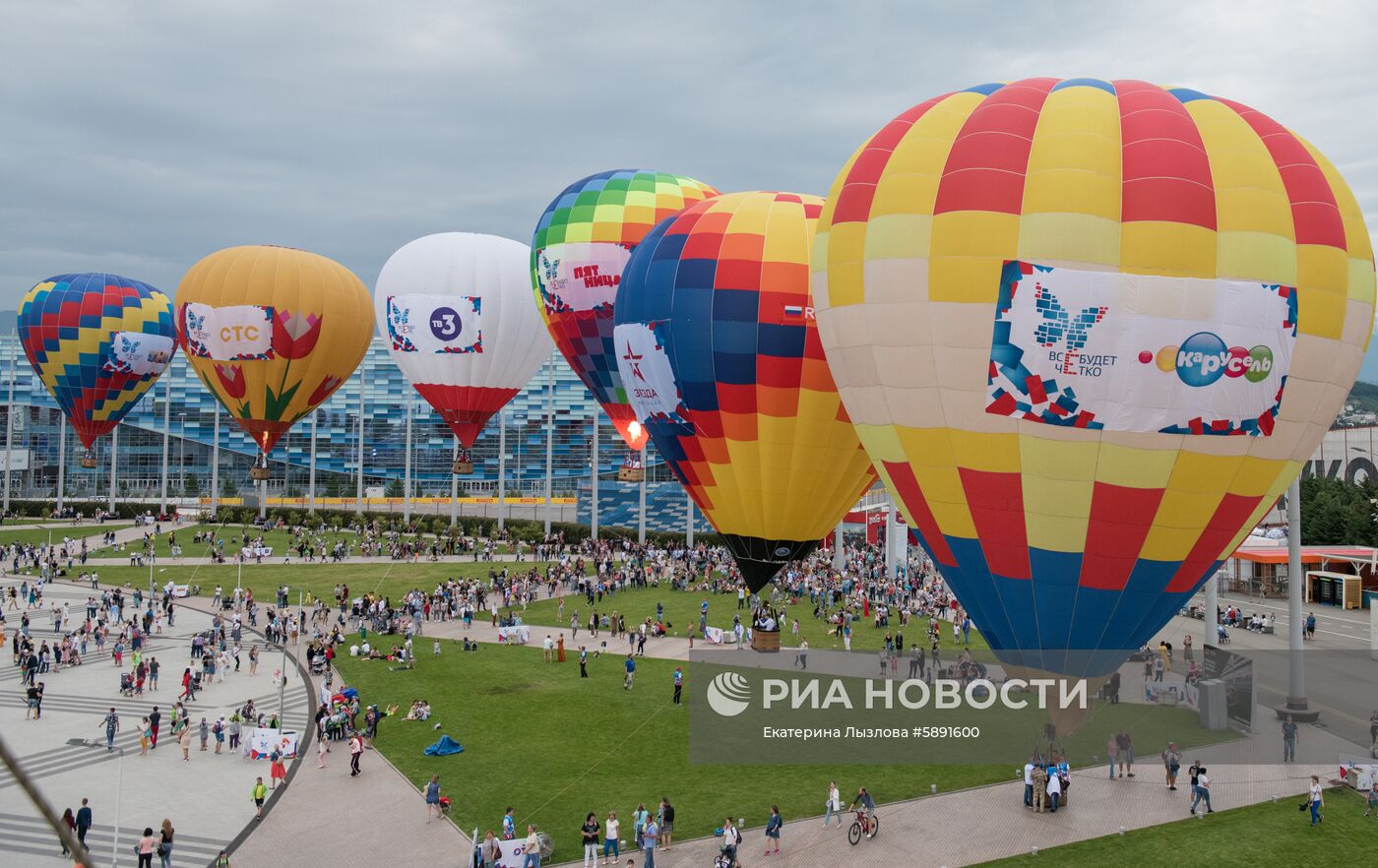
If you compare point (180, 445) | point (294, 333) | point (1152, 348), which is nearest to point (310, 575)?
point (294, 333)

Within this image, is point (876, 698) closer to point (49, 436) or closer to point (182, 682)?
point (182, 682)

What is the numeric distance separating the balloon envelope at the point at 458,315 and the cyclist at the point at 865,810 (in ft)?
76.2

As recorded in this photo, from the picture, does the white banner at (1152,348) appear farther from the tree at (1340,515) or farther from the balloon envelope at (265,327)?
the tree at (1340,515)

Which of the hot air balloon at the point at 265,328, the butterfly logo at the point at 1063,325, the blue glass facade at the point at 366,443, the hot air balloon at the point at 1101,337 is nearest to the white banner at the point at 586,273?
the hot air balloon at the point at 265,328

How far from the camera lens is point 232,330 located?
35.0 metres

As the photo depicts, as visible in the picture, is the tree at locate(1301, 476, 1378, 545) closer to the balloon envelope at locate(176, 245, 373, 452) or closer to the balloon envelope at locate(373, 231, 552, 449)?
the balloon envelope at locate(373, 231, 552, 449)

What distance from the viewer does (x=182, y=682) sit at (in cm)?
2389

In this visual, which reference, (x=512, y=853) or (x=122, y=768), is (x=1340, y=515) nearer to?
(x=512, y=853)

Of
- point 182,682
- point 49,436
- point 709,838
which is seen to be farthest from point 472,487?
point 709,838

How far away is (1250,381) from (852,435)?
25.1ft

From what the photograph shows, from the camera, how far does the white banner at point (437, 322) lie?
33688 millimetres

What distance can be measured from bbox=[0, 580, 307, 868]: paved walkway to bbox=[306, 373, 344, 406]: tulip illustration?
13.2 m

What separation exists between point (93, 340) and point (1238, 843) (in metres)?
47.8

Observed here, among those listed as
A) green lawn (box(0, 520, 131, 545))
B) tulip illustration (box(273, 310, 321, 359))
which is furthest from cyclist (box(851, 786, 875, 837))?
green lawn (box(0, 520, 131, 545))
